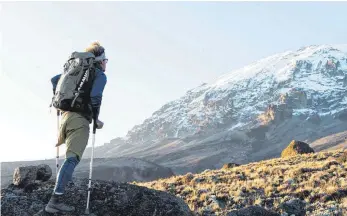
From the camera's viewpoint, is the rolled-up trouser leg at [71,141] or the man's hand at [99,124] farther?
the man's hand at [99,124]

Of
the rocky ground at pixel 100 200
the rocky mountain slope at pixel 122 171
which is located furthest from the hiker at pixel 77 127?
the rocky mountain slope at pixel 122 171

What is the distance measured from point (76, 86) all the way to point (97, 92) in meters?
0.40

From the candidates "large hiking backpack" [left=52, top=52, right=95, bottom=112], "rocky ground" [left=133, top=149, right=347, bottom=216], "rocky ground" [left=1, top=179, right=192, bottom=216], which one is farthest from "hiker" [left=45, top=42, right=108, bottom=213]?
"rocky ground" [left=133, top=149, right=347, bottom=216]

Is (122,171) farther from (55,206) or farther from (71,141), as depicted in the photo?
(71,141)

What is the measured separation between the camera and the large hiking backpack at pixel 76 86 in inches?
251

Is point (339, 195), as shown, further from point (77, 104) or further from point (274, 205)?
point (77, 104)

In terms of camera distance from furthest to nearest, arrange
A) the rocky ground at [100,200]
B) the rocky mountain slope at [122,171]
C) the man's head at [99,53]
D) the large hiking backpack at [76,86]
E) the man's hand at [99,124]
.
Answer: the rocky mountain slope at [122,171] < the rocky ground at [100,200] < the man's head at [99,53] < the man's hand at [99,124] < the large hiking backpack at [76,86]

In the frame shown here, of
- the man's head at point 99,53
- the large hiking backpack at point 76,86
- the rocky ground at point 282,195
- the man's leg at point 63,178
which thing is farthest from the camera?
the rocky ground at point 282,195

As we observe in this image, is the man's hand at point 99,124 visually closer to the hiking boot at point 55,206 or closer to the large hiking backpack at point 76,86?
the large hiking backpack at point 76,86

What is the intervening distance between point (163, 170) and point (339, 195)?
111 m

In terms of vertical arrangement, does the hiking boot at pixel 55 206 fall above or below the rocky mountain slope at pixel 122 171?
above

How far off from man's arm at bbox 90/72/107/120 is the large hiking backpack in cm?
17

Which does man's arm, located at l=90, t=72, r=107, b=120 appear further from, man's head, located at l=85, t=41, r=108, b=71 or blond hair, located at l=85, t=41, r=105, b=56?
blond hair, located at l=85, t=41, r=105, b=56

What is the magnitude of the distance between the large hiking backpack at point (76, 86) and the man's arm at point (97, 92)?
0.17 meters
